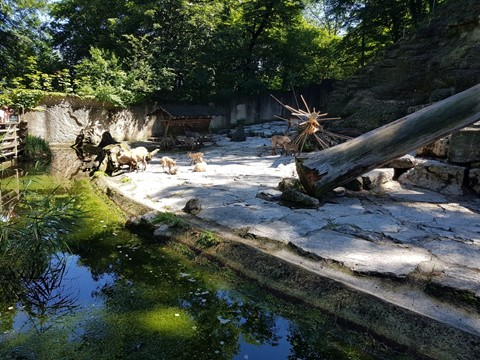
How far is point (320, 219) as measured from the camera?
15.8ft

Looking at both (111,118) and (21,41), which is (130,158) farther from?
(21,41)

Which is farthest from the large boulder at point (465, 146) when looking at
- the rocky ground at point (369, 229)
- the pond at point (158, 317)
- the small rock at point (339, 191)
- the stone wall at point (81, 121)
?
the stone wall at point (81, 121)

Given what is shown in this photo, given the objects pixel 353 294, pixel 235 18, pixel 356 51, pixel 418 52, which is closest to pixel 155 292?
pixel 353 294

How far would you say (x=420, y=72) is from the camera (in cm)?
1170

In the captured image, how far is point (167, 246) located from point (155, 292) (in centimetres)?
111

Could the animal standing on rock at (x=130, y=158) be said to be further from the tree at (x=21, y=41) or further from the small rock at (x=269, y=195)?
the tree at (x=21, y=41)

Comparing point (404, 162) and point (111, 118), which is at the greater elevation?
point (111, 118)

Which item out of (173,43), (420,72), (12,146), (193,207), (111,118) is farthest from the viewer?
(173,43)

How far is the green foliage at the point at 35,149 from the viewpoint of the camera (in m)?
11.4

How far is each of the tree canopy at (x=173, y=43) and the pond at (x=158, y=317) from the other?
1212 centimetres

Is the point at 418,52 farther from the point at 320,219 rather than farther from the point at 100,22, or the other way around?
the point at 100,22

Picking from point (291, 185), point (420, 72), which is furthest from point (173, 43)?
point (291, 185)

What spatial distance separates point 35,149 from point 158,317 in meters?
10.9

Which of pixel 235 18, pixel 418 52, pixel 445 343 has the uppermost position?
pixel 235 18
